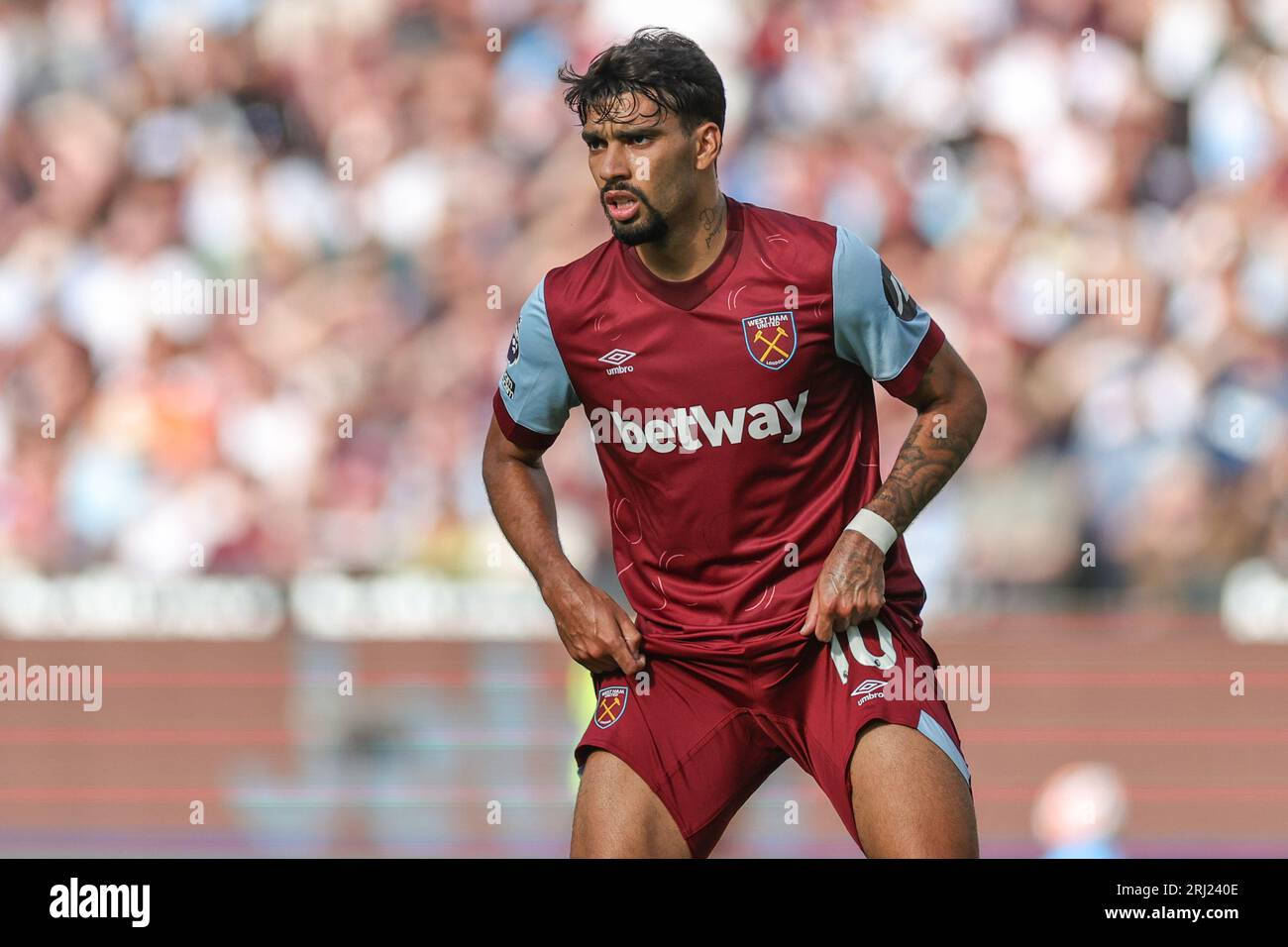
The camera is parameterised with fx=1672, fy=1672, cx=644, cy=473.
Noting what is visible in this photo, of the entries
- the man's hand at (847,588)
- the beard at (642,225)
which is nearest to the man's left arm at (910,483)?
the man's hand at (847,588)

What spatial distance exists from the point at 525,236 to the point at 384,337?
1059mm

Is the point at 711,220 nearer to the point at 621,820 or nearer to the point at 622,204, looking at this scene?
the point at 622,204

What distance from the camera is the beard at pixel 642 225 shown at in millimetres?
3436

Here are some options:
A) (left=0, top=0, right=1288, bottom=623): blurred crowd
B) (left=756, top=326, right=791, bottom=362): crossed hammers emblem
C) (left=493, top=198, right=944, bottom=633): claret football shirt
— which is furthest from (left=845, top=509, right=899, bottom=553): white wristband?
(left=0, top=0, right=1288, bottom=623): blurred crowd

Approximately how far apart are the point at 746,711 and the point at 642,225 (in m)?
1.04

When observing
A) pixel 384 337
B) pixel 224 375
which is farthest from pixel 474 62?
pixel 224 375

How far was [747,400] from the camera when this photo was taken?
3.50 meters

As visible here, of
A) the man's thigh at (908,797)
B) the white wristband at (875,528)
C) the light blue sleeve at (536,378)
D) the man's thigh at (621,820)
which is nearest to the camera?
the man's thigh at (908,797)

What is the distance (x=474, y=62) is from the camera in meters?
10.5

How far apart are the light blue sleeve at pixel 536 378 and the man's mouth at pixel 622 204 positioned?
0.97 feet

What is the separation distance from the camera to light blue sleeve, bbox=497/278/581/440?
3.68 meters

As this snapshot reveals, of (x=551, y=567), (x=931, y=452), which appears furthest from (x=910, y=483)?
(x=551, y=567)

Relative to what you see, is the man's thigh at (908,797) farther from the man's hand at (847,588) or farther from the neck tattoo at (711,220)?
the neck tattoo at (711,220)

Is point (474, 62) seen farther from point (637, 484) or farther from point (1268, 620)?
point (637, 484)
